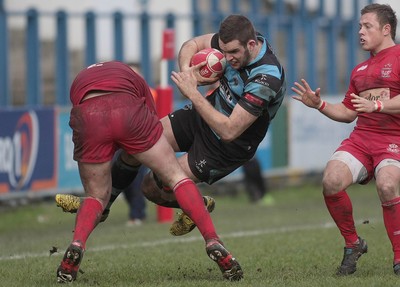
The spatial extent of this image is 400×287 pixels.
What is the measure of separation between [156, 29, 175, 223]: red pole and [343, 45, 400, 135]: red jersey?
5468mm

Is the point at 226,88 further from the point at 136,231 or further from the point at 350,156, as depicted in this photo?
the point at 136,231

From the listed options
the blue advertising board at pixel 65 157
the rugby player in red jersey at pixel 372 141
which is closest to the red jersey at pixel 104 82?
the rugby player in red jersey at pixel 372 141

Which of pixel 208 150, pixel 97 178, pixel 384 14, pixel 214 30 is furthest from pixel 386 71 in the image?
pixel 214 30

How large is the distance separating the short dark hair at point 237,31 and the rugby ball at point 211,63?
292 mm

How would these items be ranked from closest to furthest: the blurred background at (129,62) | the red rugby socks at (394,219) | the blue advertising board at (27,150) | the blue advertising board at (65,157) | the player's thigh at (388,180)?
the player's thigh at (388,180) → the red rugby socks at (394,219) → the blue advertising board at (27,150) → the blurred background at (129,62) → the blue advertising board at (65,157)

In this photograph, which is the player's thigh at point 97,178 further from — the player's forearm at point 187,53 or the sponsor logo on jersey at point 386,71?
the sponsor logo on jersey at point 386,71

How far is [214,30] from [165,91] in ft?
16.4

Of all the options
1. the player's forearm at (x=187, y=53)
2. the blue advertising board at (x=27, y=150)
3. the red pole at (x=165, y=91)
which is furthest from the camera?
the blue advertising board at (x=27, y=150)

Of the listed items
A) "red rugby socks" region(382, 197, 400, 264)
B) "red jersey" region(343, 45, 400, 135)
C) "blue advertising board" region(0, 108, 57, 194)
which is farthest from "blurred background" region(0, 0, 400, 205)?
"red rugby socks" region(382, 197, 400, 264)

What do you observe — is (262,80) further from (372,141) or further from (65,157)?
(65,157)

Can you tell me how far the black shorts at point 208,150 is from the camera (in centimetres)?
871

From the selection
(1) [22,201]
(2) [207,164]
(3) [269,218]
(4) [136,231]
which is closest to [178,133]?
(2) [207,164]

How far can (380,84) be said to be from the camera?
8.46m

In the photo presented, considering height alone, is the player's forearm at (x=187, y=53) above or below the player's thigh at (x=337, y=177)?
above
